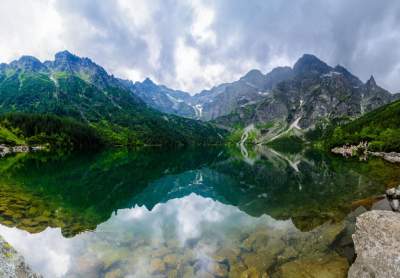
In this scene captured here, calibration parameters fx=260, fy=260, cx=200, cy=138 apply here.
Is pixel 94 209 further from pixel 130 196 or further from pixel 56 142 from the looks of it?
pixel 56 142

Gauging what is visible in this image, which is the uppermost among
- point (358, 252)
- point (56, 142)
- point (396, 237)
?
point (56, 142)

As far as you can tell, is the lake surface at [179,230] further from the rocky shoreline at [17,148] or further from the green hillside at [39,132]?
the green hillside at [39,132]

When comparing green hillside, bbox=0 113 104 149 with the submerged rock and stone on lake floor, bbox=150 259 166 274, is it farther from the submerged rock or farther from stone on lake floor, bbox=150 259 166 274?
the submerged rock

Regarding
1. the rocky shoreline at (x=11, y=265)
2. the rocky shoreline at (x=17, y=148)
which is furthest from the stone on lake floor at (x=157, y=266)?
the rocky shoreline at (x=17, y=148)

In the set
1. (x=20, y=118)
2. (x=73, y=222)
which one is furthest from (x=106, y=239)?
(x=20, y=118)

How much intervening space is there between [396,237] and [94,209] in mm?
29057

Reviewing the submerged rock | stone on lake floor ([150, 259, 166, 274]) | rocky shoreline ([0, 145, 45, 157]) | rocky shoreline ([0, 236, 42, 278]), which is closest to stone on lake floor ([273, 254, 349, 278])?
the submerged rock

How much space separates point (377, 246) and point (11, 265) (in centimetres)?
1864

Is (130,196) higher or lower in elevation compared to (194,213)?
higher

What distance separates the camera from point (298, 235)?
23000 mm

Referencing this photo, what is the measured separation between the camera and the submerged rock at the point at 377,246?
13.4 metres

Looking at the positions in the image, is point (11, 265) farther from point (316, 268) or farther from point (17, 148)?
point (17, 148)

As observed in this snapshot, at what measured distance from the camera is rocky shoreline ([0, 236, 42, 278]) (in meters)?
10.2

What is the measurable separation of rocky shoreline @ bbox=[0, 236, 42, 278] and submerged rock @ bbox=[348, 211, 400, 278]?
55.3ft
